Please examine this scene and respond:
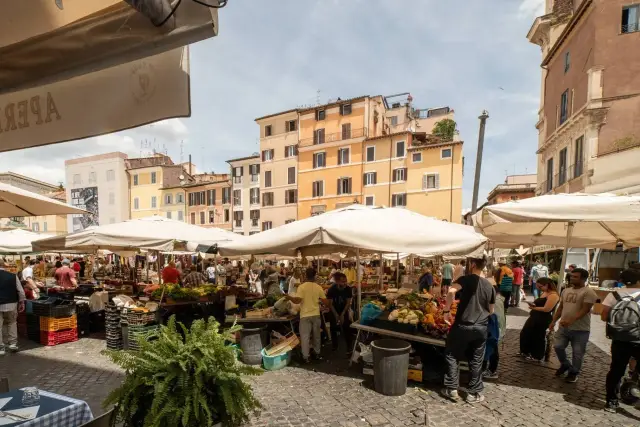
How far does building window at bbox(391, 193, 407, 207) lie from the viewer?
34188 mm

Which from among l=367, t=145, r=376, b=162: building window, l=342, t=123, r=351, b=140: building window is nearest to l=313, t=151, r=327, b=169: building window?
l=342, t=123, r=351, b=140: building window

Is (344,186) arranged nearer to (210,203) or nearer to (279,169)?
(279,169)

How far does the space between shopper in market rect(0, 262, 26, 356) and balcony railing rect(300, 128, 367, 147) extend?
31.9 meters

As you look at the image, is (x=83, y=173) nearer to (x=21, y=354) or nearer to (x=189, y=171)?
(x=189, y=171)

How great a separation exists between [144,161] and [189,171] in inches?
249

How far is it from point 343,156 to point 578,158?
855 inches

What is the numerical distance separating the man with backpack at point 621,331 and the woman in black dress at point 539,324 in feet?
5.94

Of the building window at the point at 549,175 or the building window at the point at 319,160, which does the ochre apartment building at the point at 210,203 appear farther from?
Result: the building window at the point at 549,175

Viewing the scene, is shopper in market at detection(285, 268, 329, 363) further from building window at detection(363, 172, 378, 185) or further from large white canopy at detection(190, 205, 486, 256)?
building window at detection(363, 172, 378, 185)

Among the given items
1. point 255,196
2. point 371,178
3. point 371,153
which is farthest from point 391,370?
point 255,196

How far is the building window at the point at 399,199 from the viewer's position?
34188 mm

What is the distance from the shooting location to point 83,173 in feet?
165

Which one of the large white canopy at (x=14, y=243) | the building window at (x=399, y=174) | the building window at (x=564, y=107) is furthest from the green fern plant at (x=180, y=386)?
the building window at (x=399, y=174)

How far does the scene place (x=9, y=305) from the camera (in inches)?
263
